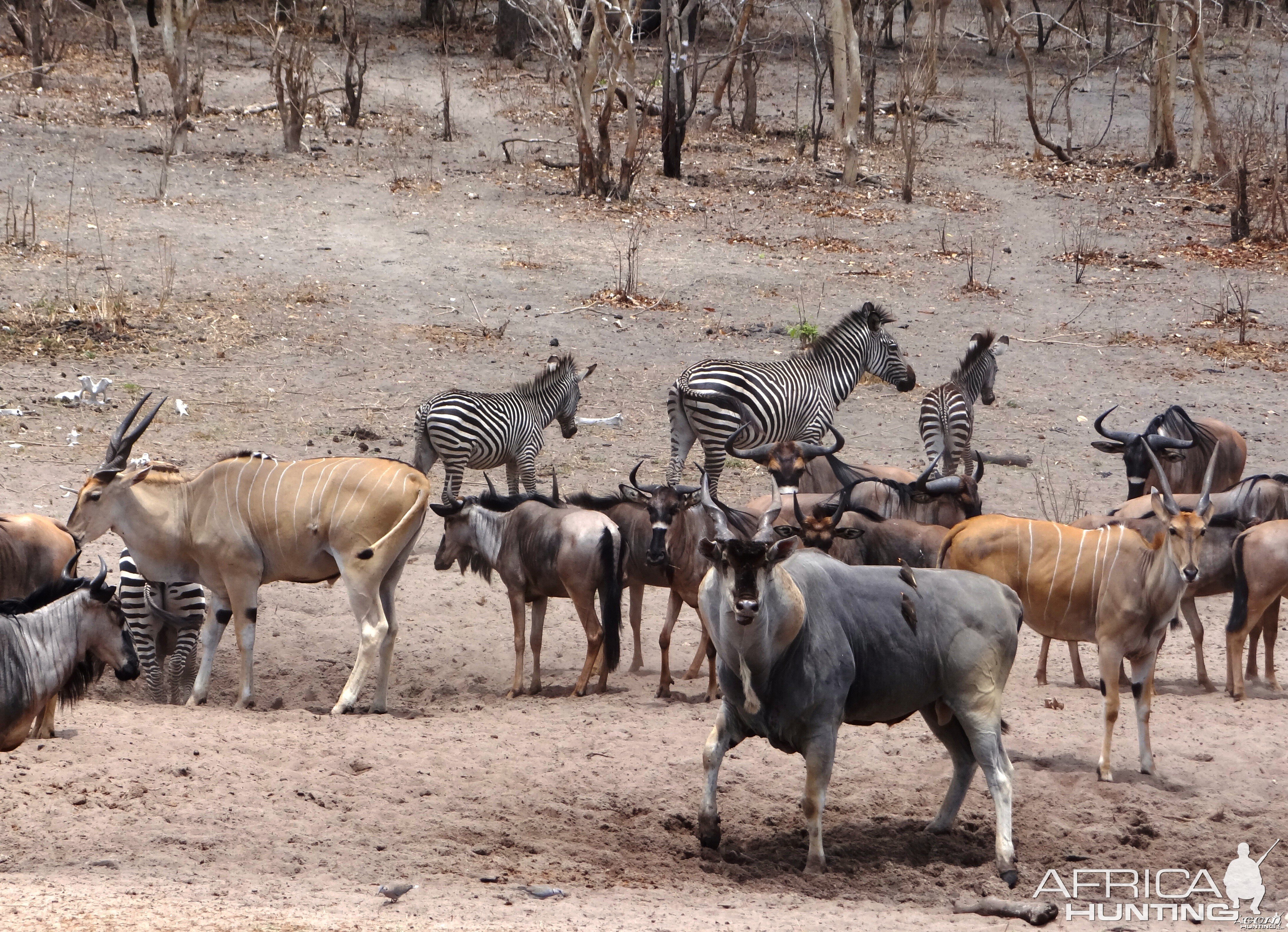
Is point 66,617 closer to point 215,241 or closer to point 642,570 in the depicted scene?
point 642,570

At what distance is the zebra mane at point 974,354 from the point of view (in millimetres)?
13102

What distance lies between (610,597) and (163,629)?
292cm

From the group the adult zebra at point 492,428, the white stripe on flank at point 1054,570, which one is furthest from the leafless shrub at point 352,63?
the white stripe on flank at point 1054,570

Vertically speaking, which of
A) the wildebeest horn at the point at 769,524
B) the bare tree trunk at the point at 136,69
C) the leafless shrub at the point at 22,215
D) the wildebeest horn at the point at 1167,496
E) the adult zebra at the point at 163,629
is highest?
the bare tree trunk at the point at 136,69

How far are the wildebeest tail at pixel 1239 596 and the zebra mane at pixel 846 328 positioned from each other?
206 inches

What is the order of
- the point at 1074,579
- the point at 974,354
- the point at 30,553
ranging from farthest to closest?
the point at 974,354 → the point at 30,553 → the point at 1074,579

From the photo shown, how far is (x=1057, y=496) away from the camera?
12539mm

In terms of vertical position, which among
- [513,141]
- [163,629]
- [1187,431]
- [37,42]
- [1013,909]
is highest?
[37,42]

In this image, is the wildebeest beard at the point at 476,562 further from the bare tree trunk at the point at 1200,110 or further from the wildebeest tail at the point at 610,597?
the bare tree trunk at the point at 1200,110

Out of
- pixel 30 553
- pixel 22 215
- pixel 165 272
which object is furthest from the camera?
pixel 22 215

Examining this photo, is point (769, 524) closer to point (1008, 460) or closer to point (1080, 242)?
point (1008, 460)

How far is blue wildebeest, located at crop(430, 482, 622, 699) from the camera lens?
8.82 m

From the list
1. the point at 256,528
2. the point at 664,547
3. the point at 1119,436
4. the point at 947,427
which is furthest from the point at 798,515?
the point at 947,427

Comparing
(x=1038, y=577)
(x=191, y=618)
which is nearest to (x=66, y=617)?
(x=191, y=618)
